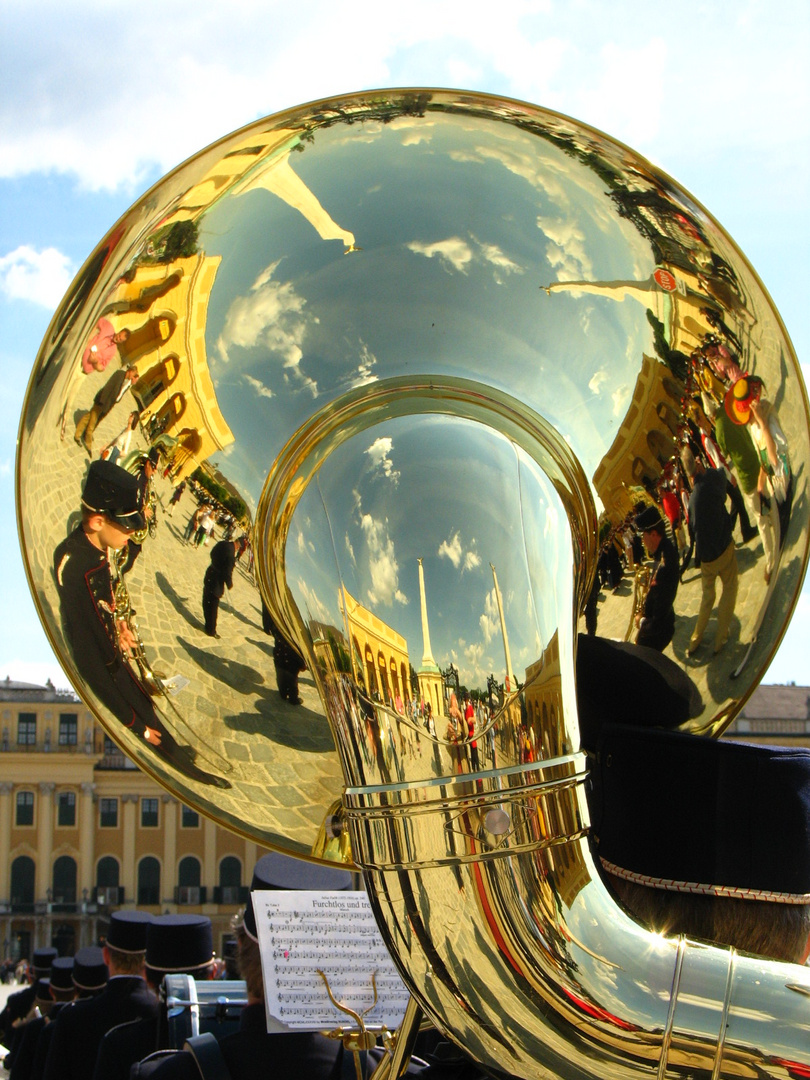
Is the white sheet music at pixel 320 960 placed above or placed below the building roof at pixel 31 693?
below

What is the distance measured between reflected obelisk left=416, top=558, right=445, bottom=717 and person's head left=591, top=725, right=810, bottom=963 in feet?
1.13

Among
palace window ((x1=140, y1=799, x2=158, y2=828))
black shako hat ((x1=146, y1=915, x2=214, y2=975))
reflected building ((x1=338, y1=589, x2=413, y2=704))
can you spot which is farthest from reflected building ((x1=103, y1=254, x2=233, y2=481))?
palace window ((x1=140, y1=799, x2=158, y2=828))

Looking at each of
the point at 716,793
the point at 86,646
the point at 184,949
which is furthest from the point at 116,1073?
the point at 716,793

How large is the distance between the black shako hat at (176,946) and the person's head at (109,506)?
3.51m

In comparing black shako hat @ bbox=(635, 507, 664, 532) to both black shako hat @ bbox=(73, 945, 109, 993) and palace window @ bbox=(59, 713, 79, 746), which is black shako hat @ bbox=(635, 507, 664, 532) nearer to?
black shako hat @ bbox=(73, 945, 109, 993)

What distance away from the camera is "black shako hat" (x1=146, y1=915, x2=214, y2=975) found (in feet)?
15.9

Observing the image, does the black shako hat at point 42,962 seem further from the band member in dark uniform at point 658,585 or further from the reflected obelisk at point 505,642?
the reflected obelisk at point 505,642

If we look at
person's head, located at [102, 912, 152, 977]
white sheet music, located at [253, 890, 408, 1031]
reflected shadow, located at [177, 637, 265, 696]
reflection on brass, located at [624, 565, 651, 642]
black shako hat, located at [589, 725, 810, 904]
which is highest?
reflection on brass, located at [624, 565, 651, 642]

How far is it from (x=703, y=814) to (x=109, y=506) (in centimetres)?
91

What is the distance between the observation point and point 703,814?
1.52 m

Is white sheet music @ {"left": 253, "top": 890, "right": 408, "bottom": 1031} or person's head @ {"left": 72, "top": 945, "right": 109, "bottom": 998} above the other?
white sheet music @ {"left": 253, "top": 890, "right": 408, "bottom": 1031}

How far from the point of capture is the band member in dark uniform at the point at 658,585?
1653 millimetres

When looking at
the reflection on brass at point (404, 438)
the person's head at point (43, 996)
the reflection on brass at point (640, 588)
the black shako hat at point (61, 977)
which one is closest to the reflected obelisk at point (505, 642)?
the reflection on brass at point (404, 438)

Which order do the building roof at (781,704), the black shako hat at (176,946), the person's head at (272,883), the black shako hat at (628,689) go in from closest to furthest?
the black shako hat at (628,689)
the person's head at (272,883)
the black shako hat at (176,946)
the building roof at (781,704)
